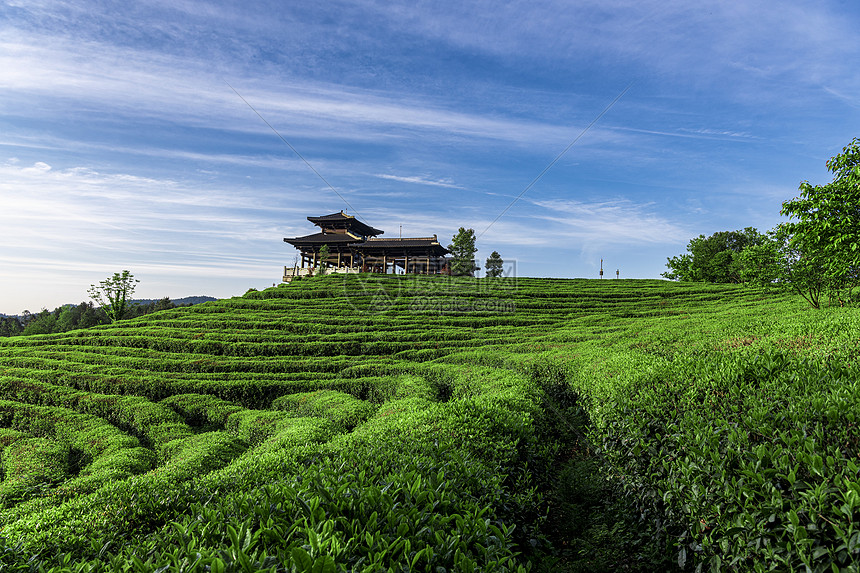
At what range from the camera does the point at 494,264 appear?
46.7 m

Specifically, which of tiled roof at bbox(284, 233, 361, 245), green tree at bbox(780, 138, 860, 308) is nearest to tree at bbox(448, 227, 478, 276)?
tiled roof at bbox(284, 233, 361, 245)

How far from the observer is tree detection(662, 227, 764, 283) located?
4566 centimetres

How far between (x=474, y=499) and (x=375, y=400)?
11.5 metres

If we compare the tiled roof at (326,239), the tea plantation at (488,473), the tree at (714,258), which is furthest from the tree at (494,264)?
the tea plantation at (488,473)

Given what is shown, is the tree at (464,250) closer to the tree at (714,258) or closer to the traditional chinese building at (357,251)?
the traditional chinese building at (357,251)

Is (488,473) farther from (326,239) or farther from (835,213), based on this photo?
(326,239)

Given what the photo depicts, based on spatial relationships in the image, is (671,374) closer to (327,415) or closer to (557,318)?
(327,415)

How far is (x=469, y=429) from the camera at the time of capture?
16.1ft

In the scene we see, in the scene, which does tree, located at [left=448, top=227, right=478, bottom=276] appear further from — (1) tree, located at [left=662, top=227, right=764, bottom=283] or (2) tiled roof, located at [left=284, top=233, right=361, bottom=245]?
(1) tree, located at [left=662, top=227, right=764, bottom=283]

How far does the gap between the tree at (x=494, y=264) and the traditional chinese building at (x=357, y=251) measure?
16.7ft

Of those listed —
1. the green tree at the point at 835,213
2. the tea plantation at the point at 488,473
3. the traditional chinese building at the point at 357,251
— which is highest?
the traditional chinese building at the point at 357,251

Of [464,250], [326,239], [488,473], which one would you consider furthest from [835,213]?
[326,239]

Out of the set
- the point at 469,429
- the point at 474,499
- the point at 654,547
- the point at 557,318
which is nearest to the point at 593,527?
the point at 654,547

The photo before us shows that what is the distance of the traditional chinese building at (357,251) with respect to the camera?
4303 cm
